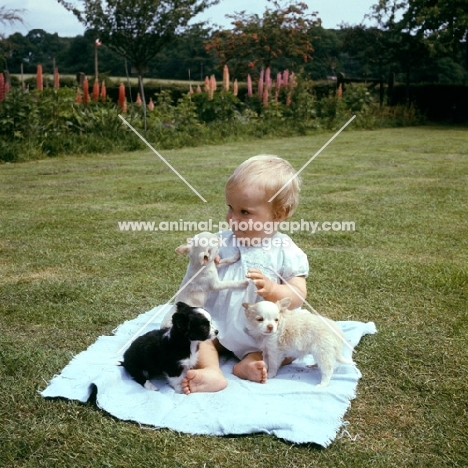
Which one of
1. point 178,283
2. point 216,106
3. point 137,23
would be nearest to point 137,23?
point 137,23

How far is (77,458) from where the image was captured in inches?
92.0

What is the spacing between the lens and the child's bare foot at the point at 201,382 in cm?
292

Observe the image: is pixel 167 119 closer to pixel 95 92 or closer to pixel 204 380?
pixel 95 92

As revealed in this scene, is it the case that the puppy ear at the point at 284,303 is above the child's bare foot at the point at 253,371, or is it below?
above

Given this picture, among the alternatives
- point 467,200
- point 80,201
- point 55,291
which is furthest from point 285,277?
point 467,200

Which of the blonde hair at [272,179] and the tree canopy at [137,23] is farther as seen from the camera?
the tree canopy at [137,23]

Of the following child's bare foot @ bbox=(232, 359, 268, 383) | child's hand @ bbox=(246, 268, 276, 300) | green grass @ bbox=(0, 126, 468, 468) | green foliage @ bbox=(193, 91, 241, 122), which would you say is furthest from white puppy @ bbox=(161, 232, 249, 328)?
green foliage @ bbox=(193, 91, 241, 122)

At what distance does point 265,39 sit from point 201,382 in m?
25.3

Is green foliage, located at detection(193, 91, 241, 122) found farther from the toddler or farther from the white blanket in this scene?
the white blanket

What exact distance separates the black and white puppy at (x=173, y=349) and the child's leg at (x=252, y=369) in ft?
0.87

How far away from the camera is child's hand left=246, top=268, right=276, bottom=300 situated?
310 cm

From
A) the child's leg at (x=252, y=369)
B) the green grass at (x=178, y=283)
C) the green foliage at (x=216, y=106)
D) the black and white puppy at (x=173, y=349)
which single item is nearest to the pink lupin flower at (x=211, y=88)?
the green foliage at (x=216, y=106)

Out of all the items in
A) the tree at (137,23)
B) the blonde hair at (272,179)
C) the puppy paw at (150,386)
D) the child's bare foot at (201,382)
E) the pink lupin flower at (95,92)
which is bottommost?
the puppy paw at (150,386)

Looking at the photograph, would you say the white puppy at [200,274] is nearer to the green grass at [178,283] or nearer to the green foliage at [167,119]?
the green grass at [178,283]
